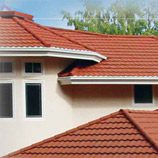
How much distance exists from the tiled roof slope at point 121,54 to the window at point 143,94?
406 mm

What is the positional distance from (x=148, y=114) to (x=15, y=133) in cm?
279

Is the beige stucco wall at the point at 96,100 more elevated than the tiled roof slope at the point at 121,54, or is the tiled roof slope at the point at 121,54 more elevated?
the tiled roof slope at the point at 121,54

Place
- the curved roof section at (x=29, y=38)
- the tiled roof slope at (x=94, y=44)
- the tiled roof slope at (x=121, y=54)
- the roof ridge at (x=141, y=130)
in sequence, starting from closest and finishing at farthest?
1. the roof ridge at (x=141, y=130)
2. the curved roof section at (x=29, y=38)
3. the tiled roof slope at (x=94, y=44)
4. the tiled roof slope at (x=121, y=54)

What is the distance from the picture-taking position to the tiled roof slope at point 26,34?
539 inches

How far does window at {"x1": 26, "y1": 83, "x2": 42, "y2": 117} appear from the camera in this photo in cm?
1389

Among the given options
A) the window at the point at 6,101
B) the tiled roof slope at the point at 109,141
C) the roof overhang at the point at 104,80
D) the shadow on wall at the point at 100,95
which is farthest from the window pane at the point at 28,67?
the tiled roof slope at the point at 109,141

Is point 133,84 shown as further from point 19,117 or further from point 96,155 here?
point 96,155

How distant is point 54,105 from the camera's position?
14.3 metres

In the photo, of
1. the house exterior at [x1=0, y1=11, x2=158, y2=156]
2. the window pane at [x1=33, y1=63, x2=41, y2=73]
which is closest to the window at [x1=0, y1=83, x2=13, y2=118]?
the house exterior at [x1=0, y1=11, x2=158, y2=156]

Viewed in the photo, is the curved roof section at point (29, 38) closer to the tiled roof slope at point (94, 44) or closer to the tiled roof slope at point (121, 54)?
the tiled roof slope at point (94, 44)

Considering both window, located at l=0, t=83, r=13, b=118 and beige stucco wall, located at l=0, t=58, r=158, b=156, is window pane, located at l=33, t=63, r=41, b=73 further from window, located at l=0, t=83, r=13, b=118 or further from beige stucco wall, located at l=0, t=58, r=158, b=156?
window, located at l=0, t=83, r=13, b=118

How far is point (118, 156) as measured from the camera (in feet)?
36.4

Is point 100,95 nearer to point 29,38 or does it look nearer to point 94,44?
point 94,44

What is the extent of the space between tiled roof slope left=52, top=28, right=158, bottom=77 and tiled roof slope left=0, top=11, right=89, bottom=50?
60cm
